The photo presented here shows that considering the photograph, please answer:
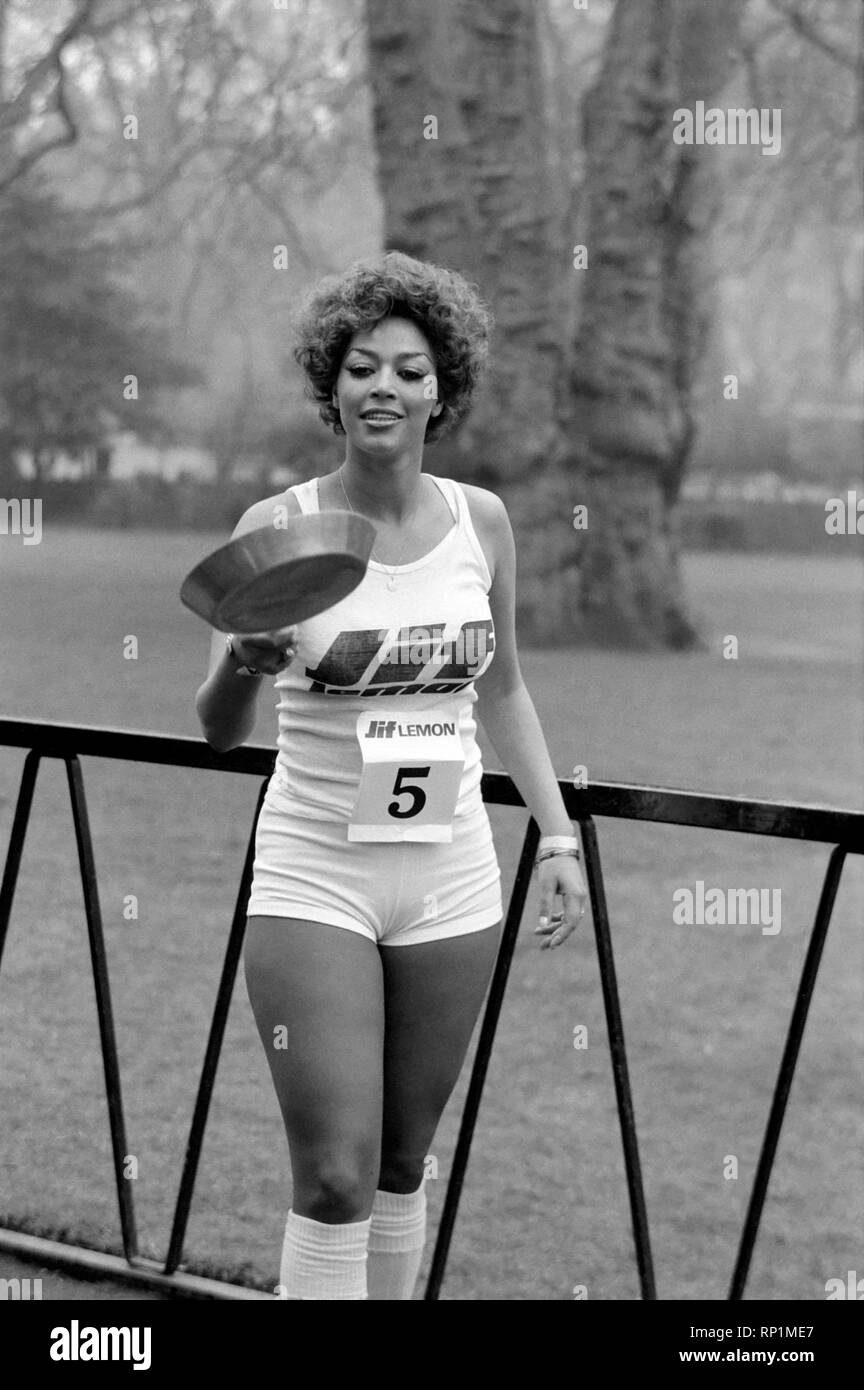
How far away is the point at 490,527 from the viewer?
232 centimetres

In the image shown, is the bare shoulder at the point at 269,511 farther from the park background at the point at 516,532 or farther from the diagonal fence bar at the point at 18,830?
the diagonal fence bar at the point at 18,830

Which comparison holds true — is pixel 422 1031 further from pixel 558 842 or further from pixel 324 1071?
pixel 558 842

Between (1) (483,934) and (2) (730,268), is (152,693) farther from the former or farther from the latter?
(1) (483,934)

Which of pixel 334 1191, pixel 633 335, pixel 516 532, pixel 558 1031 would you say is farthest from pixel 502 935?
pixel 633 335

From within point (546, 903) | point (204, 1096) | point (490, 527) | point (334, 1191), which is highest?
point (490, 527)

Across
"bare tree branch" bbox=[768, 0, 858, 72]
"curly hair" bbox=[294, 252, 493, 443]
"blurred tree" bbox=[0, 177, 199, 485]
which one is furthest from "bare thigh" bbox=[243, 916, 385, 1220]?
"blurred tree" bbox=[0, 177, 199, 485]

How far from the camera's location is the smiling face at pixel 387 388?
7.14 feet

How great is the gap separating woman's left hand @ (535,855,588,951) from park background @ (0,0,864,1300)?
84 cm

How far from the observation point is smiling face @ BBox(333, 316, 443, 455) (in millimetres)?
2178

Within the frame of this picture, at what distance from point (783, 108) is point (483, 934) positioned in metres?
18.2

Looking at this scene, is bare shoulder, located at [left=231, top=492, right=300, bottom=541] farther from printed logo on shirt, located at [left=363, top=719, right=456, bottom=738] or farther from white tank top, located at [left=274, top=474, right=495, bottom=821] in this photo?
printed logo on shirt, located at [left=363, top=719, right=456, bottom=738]

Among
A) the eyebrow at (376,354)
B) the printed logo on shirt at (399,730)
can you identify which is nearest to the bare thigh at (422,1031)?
the printed logo on shirt at (399,730)

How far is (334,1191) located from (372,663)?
2.07 ft

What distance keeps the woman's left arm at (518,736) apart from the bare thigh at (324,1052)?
12.8 inches
